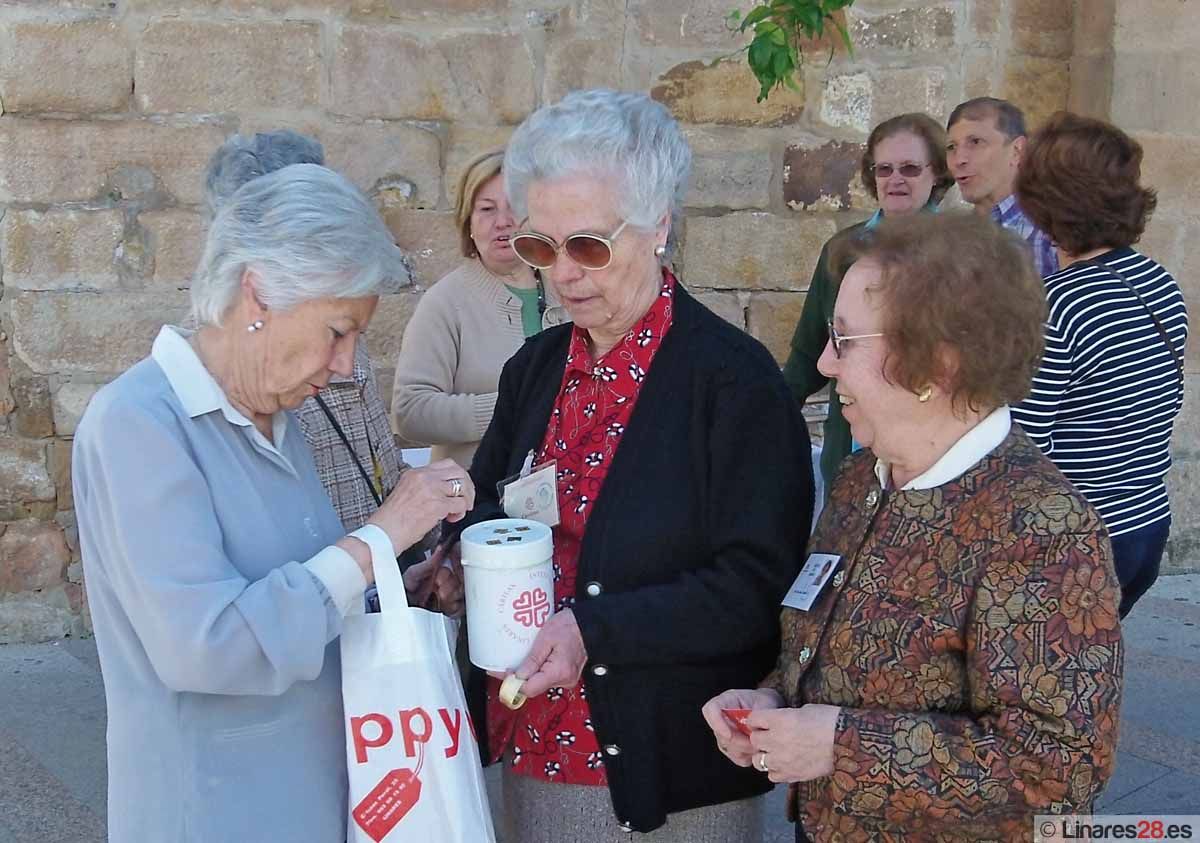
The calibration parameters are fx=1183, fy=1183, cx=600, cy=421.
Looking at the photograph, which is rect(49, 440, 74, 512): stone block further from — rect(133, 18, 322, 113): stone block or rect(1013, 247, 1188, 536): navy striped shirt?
rect(1013, 247, 1188, 536): navy striped shirt

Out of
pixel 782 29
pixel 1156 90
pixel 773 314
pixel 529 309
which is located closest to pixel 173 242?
pixel 529 309

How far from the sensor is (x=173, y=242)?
13.3 ft

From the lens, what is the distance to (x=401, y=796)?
163 cm

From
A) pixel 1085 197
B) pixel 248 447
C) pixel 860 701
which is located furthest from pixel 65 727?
pixel 1085 197

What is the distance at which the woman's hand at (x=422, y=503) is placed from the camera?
171 cm

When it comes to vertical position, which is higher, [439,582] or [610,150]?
[610,150]

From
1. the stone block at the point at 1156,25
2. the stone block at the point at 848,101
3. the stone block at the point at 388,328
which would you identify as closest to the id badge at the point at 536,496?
the stone block at the point at 388,328

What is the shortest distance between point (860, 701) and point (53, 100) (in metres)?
3.44

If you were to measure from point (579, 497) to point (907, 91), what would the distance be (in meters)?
3.39

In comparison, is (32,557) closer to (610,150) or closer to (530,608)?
(530,608)

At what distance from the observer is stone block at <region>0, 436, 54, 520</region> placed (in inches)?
159

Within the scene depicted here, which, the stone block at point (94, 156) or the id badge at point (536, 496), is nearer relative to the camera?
the id badge at point (536, 496)

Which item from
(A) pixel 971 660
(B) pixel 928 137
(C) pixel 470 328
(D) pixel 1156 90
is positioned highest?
(D) pixel 1156 90

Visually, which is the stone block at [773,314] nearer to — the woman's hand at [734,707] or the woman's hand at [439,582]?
the woman's hand at [439,582]
